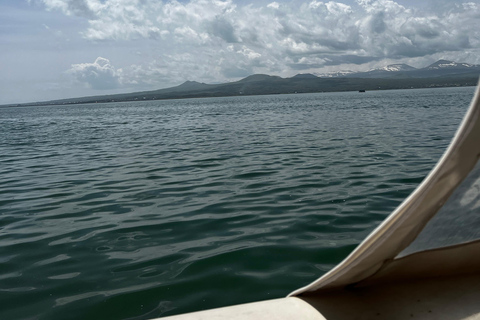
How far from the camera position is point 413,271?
2.79 m

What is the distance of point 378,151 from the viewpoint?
51.5ft

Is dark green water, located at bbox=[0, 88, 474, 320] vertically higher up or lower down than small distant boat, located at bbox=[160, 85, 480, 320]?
lower down

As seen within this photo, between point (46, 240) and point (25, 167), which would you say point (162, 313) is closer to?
point (46, 240)

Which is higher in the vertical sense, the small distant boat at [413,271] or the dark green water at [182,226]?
the small distant boat at [413,271]

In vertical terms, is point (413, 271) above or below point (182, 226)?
above

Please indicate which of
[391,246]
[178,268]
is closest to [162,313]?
[178,268]

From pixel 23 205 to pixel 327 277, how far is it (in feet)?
30.0

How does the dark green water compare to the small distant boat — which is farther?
the dark green water

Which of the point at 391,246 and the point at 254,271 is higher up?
the point at 391,246

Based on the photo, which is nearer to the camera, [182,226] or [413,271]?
[413,271]

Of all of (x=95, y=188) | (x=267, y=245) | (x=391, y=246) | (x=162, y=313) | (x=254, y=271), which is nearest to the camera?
(x=391, y=246)

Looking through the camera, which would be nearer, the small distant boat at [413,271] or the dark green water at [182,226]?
the small distant boat at [413,271]

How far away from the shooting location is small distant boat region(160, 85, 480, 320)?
6.94 ft

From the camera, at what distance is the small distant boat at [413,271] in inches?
83.3
